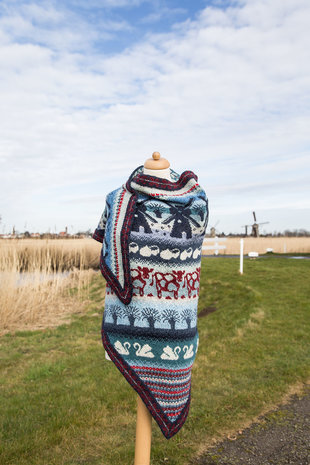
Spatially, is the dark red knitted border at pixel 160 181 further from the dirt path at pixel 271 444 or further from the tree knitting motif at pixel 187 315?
the dirt path at pixel 271 444

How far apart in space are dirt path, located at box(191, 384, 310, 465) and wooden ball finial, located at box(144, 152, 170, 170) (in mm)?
2070

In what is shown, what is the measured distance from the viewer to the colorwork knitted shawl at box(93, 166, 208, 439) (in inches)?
73.9

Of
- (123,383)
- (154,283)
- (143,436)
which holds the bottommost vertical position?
(123,383)

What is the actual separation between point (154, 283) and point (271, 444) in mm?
1899

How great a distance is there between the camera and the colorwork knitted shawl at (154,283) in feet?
6.16

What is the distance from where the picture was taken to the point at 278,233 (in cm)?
5716

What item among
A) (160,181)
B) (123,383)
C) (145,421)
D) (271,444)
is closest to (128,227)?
(160,181)

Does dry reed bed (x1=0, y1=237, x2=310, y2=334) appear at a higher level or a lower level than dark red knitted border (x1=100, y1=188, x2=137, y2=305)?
lower

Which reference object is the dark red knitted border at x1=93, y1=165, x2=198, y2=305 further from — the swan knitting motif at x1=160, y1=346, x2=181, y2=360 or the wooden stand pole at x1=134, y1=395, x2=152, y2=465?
the wooden stand pole at x1=134, y1=395, x2=152, y2=465

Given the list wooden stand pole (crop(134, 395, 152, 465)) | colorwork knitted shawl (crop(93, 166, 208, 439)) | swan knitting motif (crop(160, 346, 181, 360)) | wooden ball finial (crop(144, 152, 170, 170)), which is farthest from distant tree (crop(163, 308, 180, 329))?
wooden ball finial (crop(144, 152, 170, 170))

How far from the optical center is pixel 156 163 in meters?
1.99

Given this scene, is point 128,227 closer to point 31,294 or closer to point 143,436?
point 143,436

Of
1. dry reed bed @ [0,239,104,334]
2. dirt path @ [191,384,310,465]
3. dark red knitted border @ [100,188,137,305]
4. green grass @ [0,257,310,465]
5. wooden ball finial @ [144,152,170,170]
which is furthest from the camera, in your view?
dry reed bed @ [0,239,104,334]

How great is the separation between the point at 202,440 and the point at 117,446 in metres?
0.66
